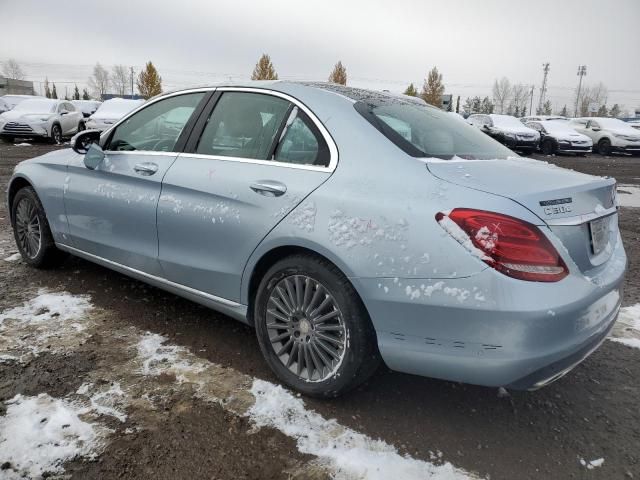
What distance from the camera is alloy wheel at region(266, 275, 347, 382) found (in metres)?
2.46

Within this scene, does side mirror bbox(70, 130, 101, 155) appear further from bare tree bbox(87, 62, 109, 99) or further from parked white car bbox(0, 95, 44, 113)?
bare tree bbox(87, 62, 109, 99)

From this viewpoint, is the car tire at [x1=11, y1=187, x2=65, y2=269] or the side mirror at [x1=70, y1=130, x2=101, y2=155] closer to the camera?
the side mirror at [x1=70, y1=130, x2=101, y2=155]

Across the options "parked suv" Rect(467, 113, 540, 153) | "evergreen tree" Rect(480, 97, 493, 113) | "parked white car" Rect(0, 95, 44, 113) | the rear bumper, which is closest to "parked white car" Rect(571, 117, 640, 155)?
"parked suv" Rect(467, 113, 540, 153)

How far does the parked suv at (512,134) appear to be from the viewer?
20.0m

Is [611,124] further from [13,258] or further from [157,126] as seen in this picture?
[13,258]

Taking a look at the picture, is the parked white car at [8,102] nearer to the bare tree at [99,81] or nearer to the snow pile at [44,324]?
the snow pile at [44,324]

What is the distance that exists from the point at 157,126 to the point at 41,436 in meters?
2.08

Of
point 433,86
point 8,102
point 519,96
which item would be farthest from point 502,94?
point 8,102

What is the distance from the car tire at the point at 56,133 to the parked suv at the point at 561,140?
19060 millimetres

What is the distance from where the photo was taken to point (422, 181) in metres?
2.19

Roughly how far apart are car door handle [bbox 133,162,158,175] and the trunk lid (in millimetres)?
1803

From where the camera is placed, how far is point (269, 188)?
2.60 m

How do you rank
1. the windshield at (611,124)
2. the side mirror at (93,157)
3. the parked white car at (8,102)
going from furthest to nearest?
the parked white car at (8,102) < the windshield at (611,124) < the side mirror at (93,157)

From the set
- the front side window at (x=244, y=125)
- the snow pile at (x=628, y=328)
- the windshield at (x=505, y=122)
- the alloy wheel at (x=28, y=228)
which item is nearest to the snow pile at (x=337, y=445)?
the front side window at (x=244, y=125)
